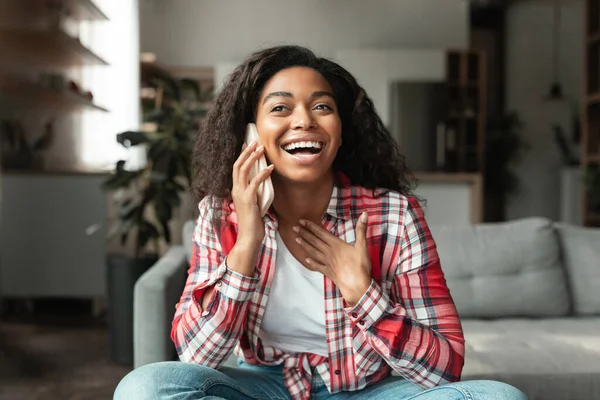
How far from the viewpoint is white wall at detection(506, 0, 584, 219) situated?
7918 millimetres

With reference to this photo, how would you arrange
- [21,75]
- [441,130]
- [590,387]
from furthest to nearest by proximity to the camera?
[441,130] → [21,75] → [590,387]

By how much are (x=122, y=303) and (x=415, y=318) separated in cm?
196

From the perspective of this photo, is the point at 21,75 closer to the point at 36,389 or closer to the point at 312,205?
the point at 36,389

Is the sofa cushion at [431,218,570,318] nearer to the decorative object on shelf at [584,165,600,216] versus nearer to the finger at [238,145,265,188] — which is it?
the finger at [238,145,265,188]

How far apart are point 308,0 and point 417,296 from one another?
19.8 feet

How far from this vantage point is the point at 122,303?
113 inches

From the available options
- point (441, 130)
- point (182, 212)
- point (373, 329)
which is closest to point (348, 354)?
point (373, 329)

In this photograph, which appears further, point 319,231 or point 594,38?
point 594,38

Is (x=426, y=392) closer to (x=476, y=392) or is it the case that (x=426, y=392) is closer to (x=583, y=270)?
(x=476, y=392)

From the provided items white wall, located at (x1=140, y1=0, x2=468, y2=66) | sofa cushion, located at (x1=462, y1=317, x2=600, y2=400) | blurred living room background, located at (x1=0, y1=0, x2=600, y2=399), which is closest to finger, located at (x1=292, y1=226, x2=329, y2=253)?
blurred living room background, located at (x1=0, y1=0, x2=600, y2=399)

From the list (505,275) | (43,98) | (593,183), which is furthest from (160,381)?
(593,183)

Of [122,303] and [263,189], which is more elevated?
[263,189]

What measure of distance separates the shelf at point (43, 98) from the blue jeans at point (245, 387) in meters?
2.53

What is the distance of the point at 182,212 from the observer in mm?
4762
